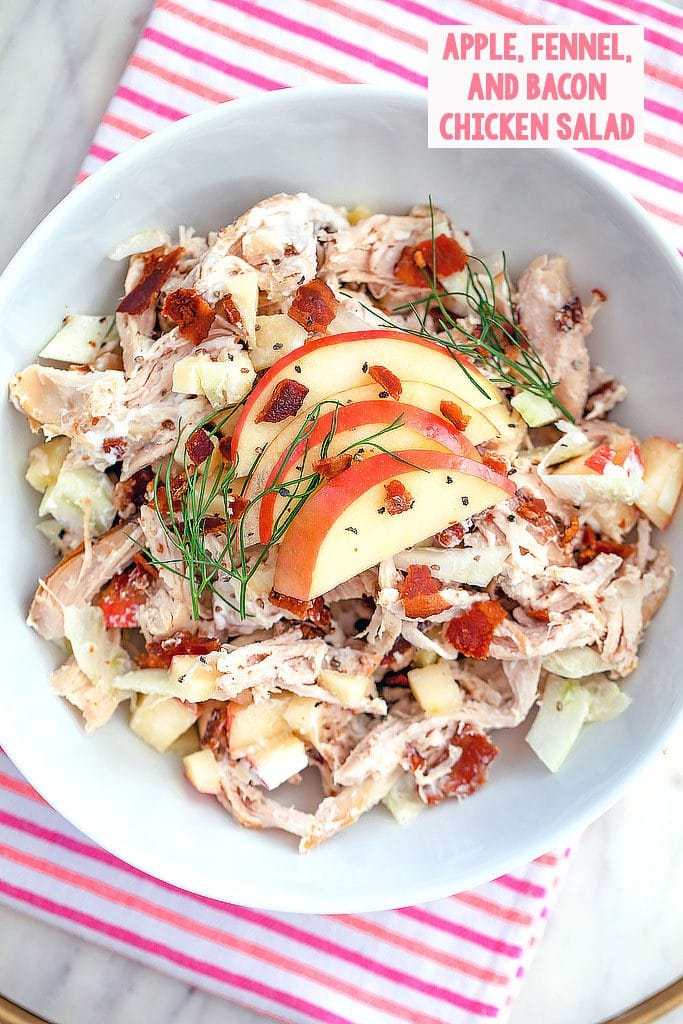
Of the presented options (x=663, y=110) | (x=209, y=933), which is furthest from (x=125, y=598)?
(x=663, y=110)

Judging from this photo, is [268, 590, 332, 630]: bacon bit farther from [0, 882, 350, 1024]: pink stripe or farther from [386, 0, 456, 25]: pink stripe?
[386, 0, 456, 25]: pink stripe

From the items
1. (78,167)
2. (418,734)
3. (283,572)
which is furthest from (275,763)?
(78,167)

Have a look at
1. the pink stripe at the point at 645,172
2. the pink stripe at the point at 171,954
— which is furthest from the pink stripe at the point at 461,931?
the pink stripe at the point at 645,172

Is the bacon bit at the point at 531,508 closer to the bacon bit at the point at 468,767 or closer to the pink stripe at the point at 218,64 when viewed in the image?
the bacon bit at the point at 468,767

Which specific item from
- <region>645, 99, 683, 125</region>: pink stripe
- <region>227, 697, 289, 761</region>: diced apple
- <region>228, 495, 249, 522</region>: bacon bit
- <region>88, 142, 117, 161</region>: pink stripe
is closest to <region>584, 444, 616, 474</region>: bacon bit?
<region>228, 495, 249, 522</region>: bacon bit

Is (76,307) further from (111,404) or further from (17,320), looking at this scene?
(111,404)

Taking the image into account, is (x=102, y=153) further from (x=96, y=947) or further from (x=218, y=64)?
(x=96, y=947)
